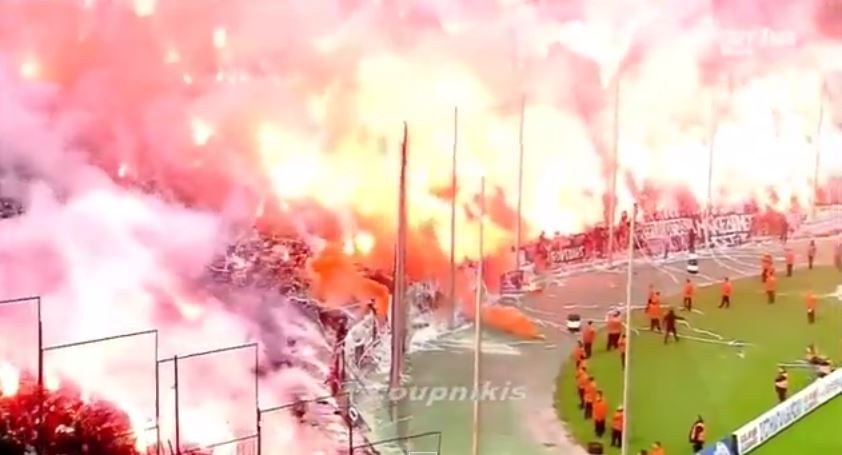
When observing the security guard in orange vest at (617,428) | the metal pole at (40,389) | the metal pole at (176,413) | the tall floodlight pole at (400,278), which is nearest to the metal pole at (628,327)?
the security guard in orange vest at (617,428)

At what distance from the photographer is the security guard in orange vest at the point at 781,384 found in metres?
2.33

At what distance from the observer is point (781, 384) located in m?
2.33

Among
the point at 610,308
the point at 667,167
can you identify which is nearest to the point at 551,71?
the point at 667,167

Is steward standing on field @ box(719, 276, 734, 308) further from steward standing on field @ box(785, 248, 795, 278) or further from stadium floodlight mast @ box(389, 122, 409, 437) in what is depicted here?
stadium floodlight mast @ box(389, 122, 409, 437)

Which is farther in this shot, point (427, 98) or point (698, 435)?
point (698, 435)

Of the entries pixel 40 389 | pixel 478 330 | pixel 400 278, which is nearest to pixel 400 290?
pixel 400 278

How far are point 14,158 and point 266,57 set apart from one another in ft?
1.35

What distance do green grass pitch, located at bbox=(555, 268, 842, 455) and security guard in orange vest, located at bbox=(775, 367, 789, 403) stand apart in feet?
0.04

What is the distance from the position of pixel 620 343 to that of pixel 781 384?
1.15 ft

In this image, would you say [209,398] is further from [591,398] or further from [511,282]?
[591,398]

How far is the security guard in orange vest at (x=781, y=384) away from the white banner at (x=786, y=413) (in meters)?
0.01

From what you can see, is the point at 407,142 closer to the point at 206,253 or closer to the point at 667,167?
the point at 206,253

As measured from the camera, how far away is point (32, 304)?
6.03 ft

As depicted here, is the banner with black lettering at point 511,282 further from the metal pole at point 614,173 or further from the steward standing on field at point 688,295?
the steward standing on field at point 688,295
